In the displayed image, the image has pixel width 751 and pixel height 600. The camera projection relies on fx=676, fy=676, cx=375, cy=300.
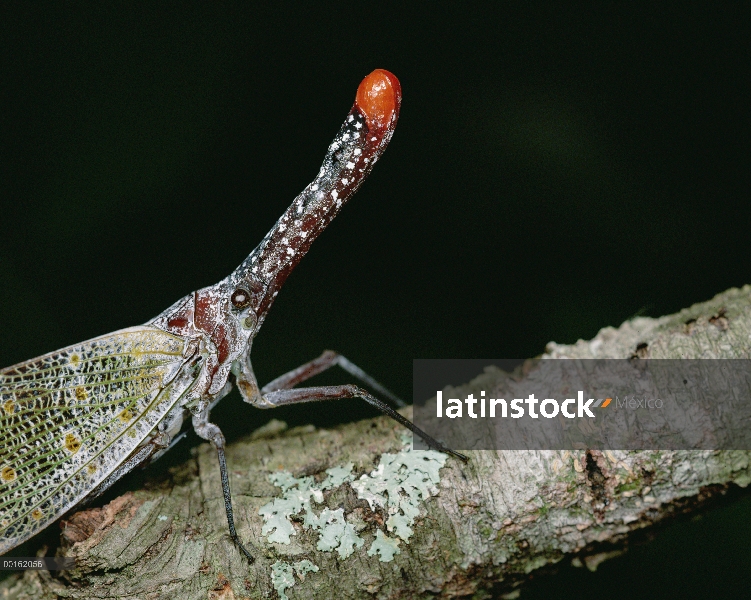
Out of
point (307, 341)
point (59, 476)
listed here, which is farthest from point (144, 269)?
point (59, 476)

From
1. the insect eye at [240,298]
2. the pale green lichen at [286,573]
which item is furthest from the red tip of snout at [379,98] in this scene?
the pale green lichen at [286,573]

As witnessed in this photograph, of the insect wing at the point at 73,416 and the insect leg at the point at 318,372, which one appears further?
the insect leg at the point at 318,372

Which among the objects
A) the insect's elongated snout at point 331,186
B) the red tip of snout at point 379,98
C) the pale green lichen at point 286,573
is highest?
the red tip of snout at point 379,98

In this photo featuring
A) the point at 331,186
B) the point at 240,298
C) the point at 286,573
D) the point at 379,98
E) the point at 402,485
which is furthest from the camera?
the point at 240,298

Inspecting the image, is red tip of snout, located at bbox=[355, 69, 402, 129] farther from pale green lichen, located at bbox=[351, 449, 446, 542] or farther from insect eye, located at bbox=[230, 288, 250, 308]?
pale green lichen, located at bbox=[351, 449, 446, 542]

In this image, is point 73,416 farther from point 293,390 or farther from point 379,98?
point 379,98

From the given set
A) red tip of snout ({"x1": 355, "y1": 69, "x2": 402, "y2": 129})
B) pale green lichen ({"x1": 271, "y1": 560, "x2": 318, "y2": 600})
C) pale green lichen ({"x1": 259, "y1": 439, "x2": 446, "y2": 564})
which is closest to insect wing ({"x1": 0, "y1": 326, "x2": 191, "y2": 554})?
pale green lichen ({"x1": 259, "y1": 439, "x2": 446, "y2": 564})

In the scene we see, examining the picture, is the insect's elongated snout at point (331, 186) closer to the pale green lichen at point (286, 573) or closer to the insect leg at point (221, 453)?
the insect leg at point (221, 453)

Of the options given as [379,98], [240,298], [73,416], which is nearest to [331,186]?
[379,98]
